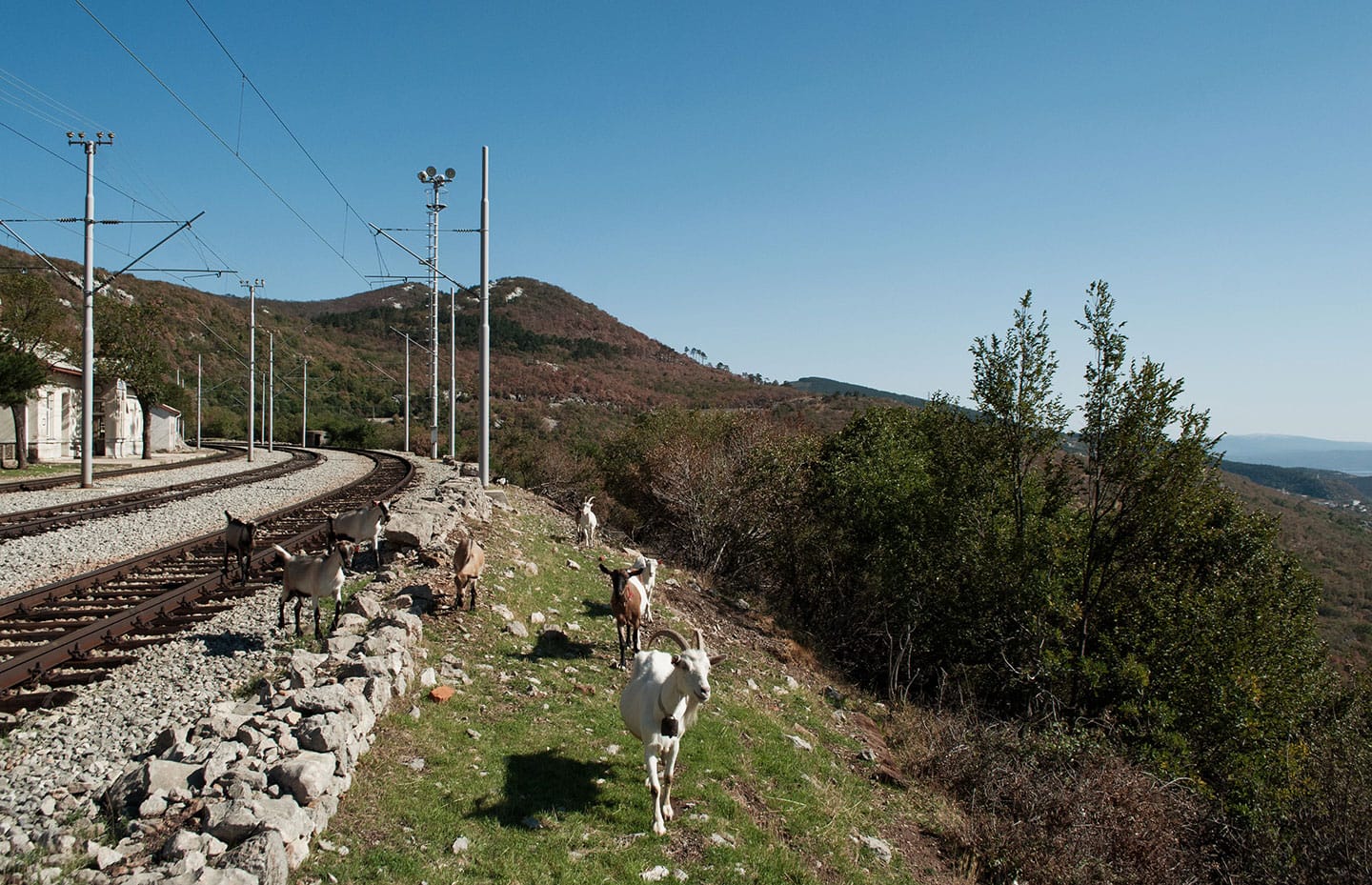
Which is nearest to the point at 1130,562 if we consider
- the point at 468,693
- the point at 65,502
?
the point at 468,693

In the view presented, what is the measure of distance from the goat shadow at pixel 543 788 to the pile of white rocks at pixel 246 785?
1.24 meters

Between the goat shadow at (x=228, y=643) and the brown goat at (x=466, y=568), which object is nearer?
the goat shadow at (x=228, y=643)

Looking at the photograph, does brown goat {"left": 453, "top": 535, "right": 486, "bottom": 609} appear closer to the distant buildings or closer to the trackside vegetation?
the trackside vegetation

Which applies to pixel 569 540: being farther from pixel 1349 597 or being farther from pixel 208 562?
pixel 1349 597

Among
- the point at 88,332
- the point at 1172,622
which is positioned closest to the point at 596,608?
the point at 1172,622

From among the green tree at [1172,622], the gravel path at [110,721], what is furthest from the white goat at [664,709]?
the green tree at [1172,622]

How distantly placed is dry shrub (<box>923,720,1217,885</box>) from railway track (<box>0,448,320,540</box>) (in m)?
18.4

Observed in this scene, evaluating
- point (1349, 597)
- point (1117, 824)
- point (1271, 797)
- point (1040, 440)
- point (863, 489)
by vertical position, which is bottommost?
point (1349, 597)

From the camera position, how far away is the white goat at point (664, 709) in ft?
21.7

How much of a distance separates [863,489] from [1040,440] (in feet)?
17.7

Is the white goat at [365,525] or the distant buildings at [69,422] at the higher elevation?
the distant buildings at [69,422]

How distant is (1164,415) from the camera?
18234 mm

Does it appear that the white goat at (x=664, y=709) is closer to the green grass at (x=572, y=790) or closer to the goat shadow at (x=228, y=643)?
the green grass at (x=572, y=790)

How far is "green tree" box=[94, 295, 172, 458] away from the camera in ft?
146
